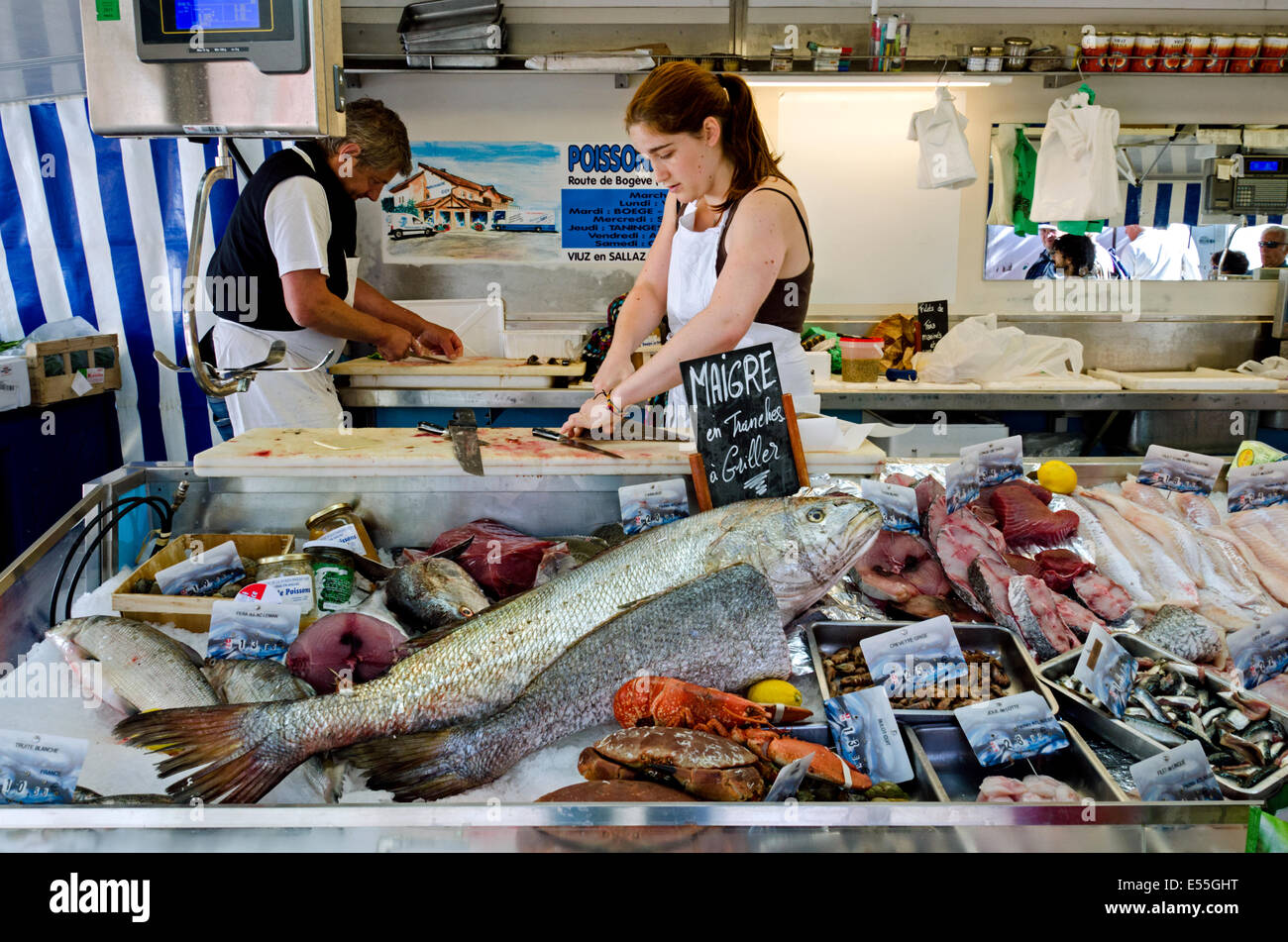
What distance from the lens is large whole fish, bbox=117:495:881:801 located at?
1613 mm

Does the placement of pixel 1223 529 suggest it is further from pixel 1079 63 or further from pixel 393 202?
pixel 393 202

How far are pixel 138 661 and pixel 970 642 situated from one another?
1700 millimetres

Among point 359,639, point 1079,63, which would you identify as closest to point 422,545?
point 359,639

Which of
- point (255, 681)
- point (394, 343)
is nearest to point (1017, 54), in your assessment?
point (394, 343)

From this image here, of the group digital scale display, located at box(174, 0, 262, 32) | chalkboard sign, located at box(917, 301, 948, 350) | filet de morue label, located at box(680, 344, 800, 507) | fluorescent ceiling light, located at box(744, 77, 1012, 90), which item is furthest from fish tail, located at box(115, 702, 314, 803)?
chalkboard sign, located at box(917, 301, 948, 350)

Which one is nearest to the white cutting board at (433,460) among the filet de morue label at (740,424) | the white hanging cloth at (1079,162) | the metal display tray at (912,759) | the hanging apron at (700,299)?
the filet de morue label at (740,424)

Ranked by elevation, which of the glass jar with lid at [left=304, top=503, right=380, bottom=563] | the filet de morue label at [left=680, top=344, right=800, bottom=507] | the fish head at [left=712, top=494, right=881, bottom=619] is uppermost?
the filet de morue label at [left=680, top=344, right=800, bottom=507]

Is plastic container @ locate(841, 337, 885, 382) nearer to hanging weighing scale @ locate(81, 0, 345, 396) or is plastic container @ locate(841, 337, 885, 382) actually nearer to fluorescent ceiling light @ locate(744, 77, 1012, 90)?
fluorescent ceiling light @ locate(744, 77, 1012, 90)

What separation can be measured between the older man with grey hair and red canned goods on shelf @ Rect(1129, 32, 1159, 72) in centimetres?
452

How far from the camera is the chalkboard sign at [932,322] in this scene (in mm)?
6289

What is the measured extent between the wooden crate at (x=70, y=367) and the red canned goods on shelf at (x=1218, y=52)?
22.3 ft

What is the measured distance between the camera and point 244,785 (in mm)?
A: 1566

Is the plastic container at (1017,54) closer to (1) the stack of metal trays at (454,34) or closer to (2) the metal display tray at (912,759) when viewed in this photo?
(1) the stack of metal trays at (454,34)
